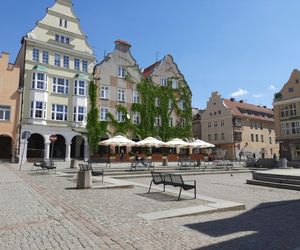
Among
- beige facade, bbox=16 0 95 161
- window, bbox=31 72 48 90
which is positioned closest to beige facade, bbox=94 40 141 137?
beige facade, bbox=16 0 95 161

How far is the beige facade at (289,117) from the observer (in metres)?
48.9

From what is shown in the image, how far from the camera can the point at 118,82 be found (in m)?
43.2

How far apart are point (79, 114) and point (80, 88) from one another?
3.54 metres

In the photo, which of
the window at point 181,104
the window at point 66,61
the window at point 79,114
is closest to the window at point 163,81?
the window at point 181,104

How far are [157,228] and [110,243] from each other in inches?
59.1

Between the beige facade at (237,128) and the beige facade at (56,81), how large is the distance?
33.4 meters

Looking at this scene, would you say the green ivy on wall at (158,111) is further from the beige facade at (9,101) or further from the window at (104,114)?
the beige facade at (9,101)

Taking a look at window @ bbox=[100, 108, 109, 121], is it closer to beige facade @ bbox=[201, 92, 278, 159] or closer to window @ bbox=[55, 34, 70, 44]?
window @ bbox=[55, 34, 70, 44]

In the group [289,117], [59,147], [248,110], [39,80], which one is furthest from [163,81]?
[248,110]

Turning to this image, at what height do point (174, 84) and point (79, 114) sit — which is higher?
point (174, 84)

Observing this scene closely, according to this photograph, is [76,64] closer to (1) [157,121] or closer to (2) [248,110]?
(1) [157,121]

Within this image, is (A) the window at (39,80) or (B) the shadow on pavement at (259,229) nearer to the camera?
(B) the shadow on pavement at (259,229)

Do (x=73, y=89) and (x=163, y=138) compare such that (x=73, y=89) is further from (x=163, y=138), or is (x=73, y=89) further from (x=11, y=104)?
(x=163, y=138)

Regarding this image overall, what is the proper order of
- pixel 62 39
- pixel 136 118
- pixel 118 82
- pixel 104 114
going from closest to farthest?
1. pixel 62 39
2. pixel 104 114
3. pixel 118 82
4. pixel 136 118
